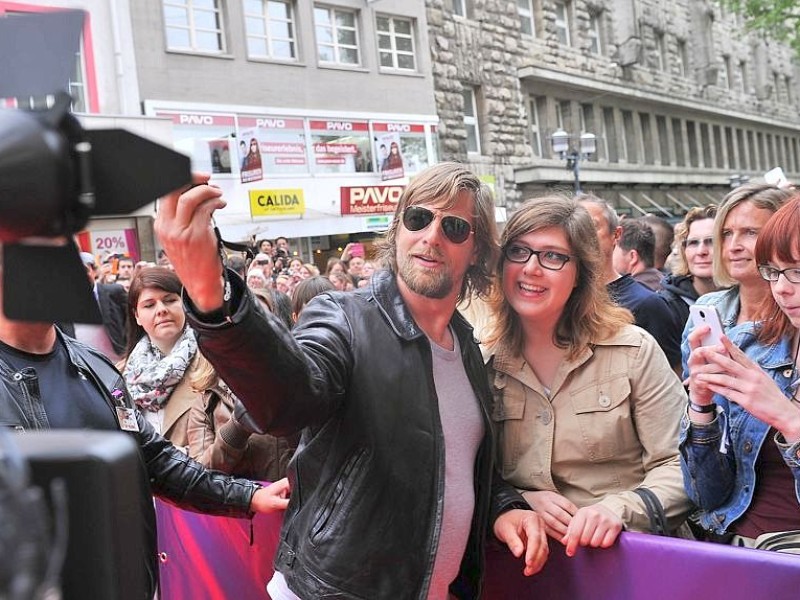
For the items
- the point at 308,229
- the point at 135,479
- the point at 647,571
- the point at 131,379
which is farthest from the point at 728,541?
the point at 308,229

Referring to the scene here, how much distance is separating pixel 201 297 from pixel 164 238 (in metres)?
0.15

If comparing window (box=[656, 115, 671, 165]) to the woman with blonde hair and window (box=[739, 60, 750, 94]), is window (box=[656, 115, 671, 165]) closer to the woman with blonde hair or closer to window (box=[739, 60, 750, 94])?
window (box=[739, 60, 750, 94])

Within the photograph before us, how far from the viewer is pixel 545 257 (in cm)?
239

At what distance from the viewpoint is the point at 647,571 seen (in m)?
2.06

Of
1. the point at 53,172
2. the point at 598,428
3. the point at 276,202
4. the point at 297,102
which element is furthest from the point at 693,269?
the point at 297,102

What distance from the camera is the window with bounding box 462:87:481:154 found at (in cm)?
2097

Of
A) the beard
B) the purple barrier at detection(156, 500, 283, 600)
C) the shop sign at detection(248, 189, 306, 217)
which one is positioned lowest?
the purple barrier at detection(156, 500, 283, 600)

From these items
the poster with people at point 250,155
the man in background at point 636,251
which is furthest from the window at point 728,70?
the man in background at point 636,251

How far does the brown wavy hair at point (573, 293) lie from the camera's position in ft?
7.93

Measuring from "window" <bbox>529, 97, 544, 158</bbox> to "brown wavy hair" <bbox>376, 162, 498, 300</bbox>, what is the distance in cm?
2151

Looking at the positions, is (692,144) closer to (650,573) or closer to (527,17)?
(527,17)

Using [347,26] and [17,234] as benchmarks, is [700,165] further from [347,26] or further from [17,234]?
[17,234]

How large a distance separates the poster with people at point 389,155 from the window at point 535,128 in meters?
5.66

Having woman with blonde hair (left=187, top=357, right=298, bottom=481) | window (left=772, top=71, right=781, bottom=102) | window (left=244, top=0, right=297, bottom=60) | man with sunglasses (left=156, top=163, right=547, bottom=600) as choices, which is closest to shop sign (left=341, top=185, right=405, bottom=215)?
window (left=244, top=0, right=297, bottom=60)
